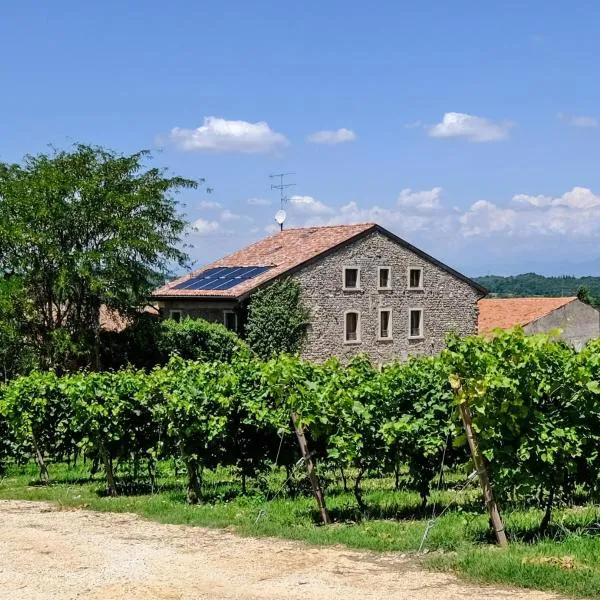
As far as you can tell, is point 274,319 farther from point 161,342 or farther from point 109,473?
point 109,473

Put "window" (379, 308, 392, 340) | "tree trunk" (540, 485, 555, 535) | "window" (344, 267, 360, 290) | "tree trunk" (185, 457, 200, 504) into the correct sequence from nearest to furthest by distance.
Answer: "tree trunk" (540, 485, 555, 535), "tree trunk" (185, 457, 200, 504), "window" (344, 267, 360, 290), "window" (379, 308, 392, 340)

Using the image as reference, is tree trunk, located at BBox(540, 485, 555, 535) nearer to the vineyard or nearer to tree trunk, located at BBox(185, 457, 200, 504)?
the vineyard

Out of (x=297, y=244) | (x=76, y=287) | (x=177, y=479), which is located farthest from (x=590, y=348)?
(x=297, y=244)

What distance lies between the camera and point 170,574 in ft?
27.3

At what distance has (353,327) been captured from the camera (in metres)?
42.3

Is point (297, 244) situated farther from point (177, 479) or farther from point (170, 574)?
point (170, 574)

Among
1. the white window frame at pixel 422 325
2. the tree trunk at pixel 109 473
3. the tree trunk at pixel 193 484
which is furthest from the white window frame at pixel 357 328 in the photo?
the tree trunk at pixel 193 484

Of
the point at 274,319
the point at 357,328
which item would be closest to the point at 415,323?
the point at 357,328

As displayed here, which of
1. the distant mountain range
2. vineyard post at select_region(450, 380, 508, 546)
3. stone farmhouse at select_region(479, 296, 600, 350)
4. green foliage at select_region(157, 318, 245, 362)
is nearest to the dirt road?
vineyard post at select_region(450, 380, 508, 546)

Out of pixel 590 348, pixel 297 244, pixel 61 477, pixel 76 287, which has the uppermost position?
pixel 297 244

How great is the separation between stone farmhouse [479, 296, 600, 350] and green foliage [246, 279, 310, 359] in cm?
1342

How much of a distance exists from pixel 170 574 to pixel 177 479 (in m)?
8.68

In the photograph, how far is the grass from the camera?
301 inches

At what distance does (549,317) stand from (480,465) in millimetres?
41236
